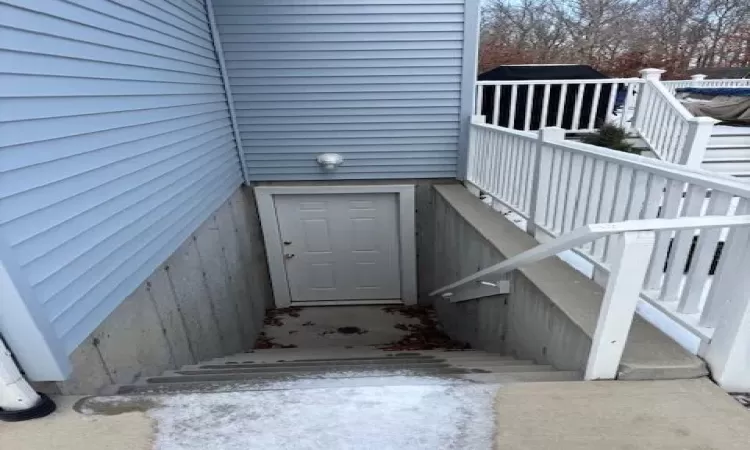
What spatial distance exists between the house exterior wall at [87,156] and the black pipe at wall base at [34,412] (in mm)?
110

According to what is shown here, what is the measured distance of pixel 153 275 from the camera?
2338mm

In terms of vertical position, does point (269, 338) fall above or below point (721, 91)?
below

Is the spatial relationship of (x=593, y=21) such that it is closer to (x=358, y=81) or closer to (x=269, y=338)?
(x=358, y=81)

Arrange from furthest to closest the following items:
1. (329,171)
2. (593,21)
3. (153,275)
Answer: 1. (593,21)
2. (329,171)
3. (153,275)

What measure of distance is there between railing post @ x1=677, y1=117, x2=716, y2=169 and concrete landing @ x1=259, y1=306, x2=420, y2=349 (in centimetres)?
339

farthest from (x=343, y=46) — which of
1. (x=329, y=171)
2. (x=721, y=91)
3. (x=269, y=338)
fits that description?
(x=721, y=91)

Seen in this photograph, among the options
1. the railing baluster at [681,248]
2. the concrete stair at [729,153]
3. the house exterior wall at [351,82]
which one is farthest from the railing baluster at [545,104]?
the railing baluster at [681,248]

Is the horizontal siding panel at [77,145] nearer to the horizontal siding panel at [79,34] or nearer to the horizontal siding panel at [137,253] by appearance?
the horizontal siding panel at [79,34]

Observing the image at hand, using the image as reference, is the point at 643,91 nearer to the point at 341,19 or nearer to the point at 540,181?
the point at 540,181

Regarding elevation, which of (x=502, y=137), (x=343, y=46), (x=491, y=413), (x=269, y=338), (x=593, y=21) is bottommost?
(x=269, y=338)

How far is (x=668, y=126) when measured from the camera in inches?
160

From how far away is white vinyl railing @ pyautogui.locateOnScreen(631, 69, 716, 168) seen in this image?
3477 mm

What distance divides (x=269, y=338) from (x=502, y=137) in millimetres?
3495

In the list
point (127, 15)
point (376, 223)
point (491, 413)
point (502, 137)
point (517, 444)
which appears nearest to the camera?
point (517, 444)
